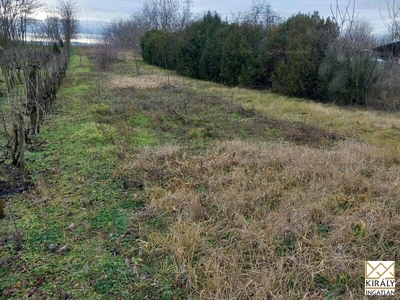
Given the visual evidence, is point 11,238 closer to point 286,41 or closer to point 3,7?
point 286,41

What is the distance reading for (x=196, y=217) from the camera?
8.93 ft

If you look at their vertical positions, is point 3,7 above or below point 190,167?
above

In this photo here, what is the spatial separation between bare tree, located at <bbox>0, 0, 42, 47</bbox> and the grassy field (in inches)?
318

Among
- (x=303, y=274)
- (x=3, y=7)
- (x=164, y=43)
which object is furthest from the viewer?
(x=164, y=43)

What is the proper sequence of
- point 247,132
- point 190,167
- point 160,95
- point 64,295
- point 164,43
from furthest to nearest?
point 164,43 → point 160,95 → point 247,132 → point 190,167 → point 64,295

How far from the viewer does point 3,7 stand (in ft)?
35.5

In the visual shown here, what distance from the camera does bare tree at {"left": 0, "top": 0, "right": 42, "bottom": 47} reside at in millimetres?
10664

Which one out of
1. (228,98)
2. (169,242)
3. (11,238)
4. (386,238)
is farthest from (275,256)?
(228,98)

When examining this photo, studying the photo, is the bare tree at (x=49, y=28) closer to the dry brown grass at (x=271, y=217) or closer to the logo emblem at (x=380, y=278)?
the dry brown grass at (x=271, y=217)

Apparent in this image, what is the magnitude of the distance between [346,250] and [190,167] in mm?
1999

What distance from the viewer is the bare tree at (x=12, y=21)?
10.7 meters

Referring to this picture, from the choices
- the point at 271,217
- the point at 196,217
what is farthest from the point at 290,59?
the point at 196,217

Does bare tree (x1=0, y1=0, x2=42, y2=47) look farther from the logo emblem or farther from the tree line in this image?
the logo emblem

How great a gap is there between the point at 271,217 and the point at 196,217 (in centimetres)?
67
